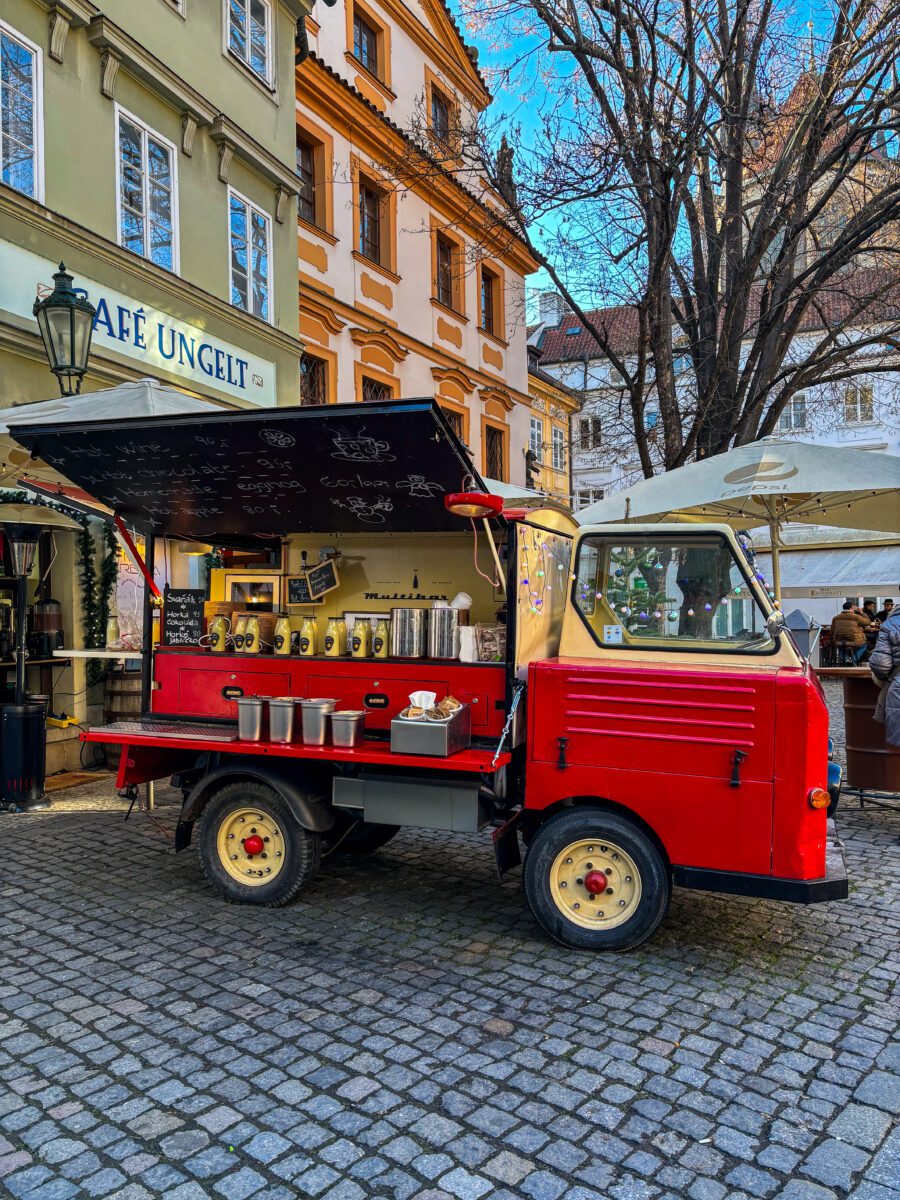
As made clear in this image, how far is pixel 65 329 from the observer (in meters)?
7.21

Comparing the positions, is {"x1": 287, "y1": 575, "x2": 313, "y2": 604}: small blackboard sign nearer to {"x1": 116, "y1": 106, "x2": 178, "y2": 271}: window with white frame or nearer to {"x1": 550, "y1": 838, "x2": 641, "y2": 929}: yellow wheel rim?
{"x1": 550, "y1": 838, "x2": 641, "y2": 929}: yellow wheel rim

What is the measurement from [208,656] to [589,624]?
256 cm

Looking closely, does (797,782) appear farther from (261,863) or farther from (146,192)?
(146,192)

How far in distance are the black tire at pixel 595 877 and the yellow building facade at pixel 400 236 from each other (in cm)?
964

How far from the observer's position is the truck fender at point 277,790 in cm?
493

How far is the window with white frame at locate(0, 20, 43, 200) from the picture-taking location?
826 centimetres

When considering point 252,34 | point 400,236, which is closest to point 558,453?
point 400,236

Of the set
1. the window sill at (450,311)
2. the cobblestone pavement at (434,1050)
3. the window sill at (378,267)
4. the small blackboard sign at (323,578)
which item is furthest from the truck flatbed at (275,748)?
the window sill at (450,311)


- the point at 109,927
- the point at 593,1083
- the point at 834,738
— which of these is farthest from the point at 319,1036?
the point at 834,738

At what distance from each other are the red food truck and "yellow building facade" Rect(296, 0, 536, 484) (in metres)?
7.83

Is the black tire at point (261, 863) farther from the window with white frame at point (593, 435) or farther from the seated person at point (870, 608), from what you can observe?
the seated person at point (870, 608)

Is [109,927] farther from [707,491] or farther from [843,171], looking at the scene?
[843,171]

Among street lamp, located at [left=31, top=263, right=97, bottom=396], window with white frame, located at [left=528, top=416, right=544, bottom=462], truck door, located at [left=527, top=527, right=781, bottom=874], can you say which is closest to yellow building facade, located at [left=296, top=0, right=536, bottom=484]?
window with white frame, located at [left=528, top=416, right=544, bottom=462]

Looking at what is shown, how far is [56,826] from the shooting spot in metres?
7.07
